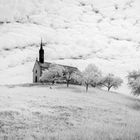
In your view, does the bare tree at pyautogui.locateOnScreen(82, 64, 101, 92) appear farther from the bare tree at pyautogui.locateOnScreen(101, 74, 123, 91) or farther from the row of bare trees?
the bare tree at pyautogui.locateOnScreen(101, 74, 123, 91)

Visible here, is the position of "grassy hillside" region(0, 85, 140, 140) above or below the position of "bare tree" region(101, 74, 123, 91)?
above

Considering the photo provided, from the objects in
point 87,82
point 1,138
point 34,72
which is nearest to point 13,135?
point 1,138

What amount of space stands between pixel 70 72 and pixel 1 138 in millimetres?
65118

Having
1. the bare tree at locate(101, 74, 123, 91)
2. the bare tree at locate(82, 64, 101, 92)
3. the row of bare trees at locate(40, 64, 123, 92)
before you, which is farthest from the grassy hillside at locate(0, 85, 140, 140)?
the bare tree at locate(101, 74, 123, 91)

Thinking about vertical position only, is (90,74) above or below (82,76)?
above

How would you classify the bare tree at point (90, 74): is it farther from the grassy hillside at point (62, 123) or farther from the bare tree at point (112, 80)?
the grassy hillside at point (62, 123)

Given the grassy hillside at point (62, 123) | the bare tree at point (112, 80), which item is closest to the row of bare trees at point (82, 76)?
the bare tree at point (112, 80)

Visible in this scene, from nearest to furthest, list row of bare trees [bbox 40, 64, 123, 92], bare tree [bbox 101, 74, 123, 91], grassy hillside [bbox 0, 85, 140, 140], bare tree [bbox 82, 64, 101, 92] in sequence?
grassy hillside [bbox 0, 85, 140, 140] < bare tree [bbox 82, 64, 101, 92] < row of bare trees [bbox 40, 64, 123, 92] < bare tree [bbox 101, 74, 123, 91]

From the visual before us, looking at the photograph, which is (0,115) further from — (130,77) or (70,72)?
(70,72)

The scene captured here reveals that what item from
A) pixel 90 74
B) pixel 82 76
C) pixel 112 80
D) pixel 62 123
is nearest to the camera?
pixel 62 123

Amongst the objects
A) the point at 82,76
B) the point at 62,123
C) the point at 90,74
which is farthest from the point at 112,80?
the point at 62,123

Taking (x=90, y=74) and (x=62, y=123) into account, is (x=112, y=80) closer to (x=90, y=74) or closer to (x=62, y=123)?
(x=90, y=74)

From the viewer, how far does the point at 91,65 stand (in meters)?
69.8

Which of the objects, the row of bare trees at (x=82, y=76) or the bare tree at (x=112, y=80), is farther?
the bare tree at (x=112, y=80)
